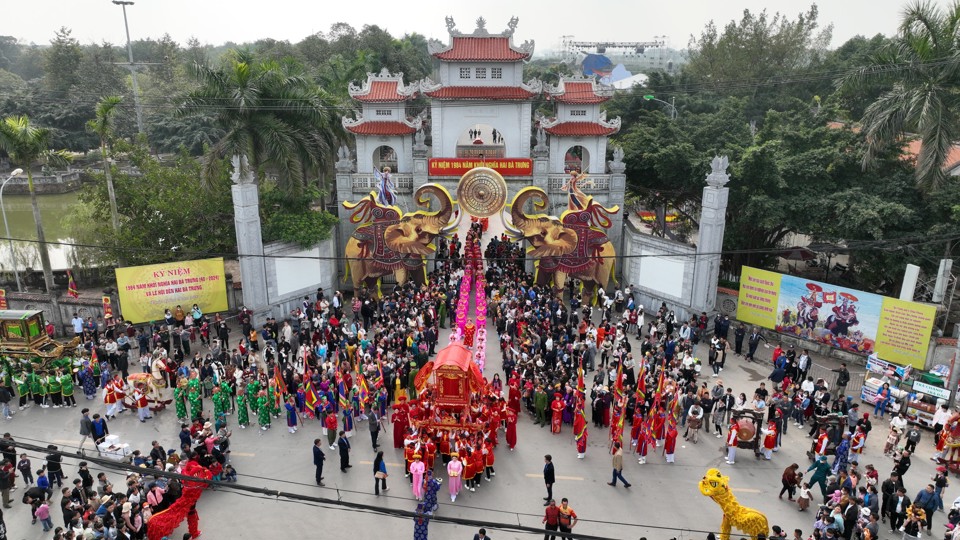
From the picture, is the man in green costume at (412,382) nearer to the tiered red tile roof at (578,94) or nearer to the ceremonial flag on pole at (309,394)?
the ceremonial flag on pole at (309,394)

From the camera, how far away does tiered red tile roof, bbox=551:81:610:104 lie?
29048 millimetres

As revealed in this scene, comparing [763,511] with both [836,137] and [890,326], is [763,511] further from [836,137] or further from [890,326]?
[836,137]

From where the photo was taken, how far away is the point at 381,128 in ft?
95.9

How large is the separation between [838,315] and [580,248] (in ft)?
27.6

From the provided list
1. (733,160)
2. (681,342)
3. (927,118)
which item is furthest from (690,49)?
(681,342)

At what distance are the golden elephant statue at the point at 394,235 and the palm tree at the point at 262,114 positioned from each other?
299cm

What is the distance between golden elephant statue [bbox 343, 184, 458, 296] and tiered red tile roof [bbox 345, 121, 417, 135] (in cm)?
607

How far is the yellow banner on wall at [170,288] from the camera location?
21.2m

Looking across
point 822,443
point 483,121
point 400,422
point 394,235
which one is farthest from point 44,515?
point 483,121

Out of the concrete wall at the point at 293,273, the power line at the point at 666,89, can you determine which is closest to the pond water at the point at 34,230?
the power line at the point at 666,89

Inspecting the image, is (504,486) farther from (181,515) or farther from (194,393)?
(194,393)

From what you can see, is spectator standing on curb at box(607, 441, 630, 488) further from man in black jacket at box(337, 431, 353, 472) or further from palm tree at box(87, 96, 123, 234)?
palm tree at box(87, 96, 123, 234)

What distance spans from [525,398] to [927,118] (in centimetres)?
1434

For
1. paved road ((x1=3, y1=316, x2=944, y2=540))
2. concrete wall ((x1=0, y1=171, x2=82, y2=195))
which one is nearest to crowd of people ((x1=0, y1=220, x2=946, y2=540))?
paved road ((x1=3, y1=316, x2=944, y2=540))
